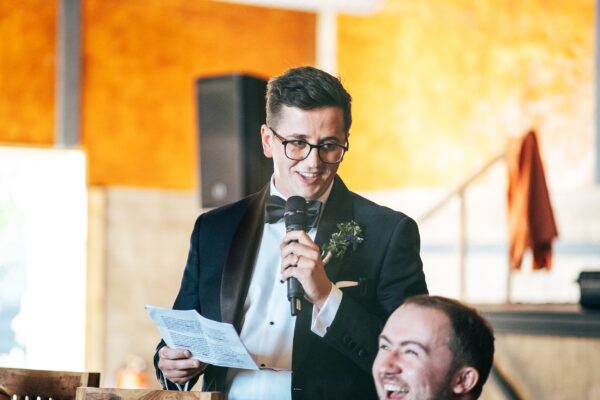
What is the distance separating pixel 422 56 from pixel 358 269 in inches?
203

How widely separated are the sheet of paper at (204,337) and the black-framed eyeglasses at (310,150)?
471mm

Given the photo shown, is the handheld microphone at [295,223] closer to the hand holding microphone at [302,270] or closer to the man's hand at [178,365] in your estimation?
the hand holding microphone at [302,270]

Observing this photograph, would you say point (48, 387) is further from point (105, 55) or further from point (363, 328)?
point (105, 55)

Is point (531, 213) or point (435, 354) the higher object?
point (531, 213)

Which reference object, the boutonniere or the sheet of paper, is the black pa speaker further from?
the sheet of paper

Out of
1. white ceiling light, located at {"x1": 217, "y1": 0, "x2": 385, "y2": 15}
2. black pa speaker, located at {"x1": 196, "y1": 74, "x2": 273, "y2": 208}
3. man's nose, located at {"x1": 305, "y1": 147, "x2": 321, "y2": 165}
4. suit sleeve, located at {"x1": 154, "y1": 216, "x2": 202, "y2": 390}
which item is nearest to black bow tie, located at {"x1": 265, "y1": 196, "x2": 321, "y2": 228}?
man's nose, located at {"x1": 305, "y1": 147, "x2": 321, "y2": 165}

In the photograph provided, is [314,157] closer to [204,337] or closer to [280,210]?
[280,210]

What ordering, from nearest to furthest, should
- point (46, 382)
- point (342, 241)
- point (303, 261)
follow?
point (303, 261)
point (342, 241)
point (46, 382)

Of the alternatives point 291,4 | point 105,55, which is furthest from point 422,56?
point 105,55

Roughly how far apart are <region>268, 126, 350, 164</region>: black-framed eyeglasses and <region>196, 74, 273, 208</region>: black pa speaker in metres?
1.36

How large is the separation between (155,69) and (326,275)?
519 cm

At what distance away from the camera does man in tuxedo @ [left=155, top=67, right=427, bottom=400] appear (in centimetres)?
226

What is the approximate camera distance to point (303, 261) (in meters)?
2.10

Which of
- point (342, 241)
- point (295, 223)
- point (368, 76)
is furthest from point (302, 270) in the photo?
point (368, 76)
